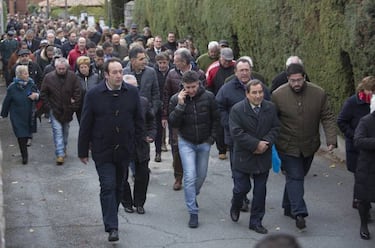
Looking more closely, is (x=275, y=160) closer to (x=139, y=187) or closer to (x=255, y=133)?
(x=255, y=133)

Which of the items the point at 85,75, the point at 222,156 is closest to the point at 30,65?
the point at 85,75

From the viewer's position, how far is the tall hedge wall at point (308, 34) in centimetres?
1059

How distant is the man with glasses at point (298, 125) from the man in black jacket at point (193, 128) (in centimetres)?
77

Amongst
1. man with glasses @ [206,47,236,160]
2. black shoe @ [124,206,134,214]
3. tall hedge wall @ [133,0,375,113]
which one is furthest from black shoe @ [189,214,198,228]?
tall hedge wall @ [133,0,375,113]

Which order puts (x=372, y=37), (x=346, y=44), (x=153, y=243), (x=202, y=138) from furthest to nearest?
1. (x=346, y=44)
2. (x=372, y=37)
3. (x=202, y=138)
4. (x=153, y=243)

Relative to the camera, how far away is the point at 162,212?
9.22 m

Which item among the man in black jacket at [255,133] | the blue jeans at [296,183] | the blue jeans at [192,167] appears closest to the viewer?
the man in black jacket at [255,133]

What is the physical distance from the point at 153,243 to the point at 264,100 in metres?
1.84

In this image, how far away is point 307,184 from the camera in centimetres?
1055

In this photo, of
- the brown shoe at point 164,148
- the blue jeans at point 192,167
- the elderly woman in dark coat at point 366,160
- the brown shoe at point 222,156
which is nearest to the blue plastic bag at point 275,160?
the blue jeans at point 192,167

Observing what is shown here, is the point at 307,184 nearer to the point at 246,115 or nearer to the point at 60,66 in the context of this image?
the point at 246,115

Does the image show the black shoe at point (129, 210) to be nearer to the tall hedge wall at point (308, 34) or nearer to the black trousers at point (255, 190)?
the black trousers at point (255, 190)

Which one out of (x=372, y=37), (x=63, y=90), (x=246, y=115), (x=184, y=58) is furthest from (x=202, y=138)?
(x=63, y=90)

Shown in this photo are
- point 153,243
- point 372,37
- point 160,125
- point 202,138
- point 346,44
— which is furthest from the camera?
point 160,125
